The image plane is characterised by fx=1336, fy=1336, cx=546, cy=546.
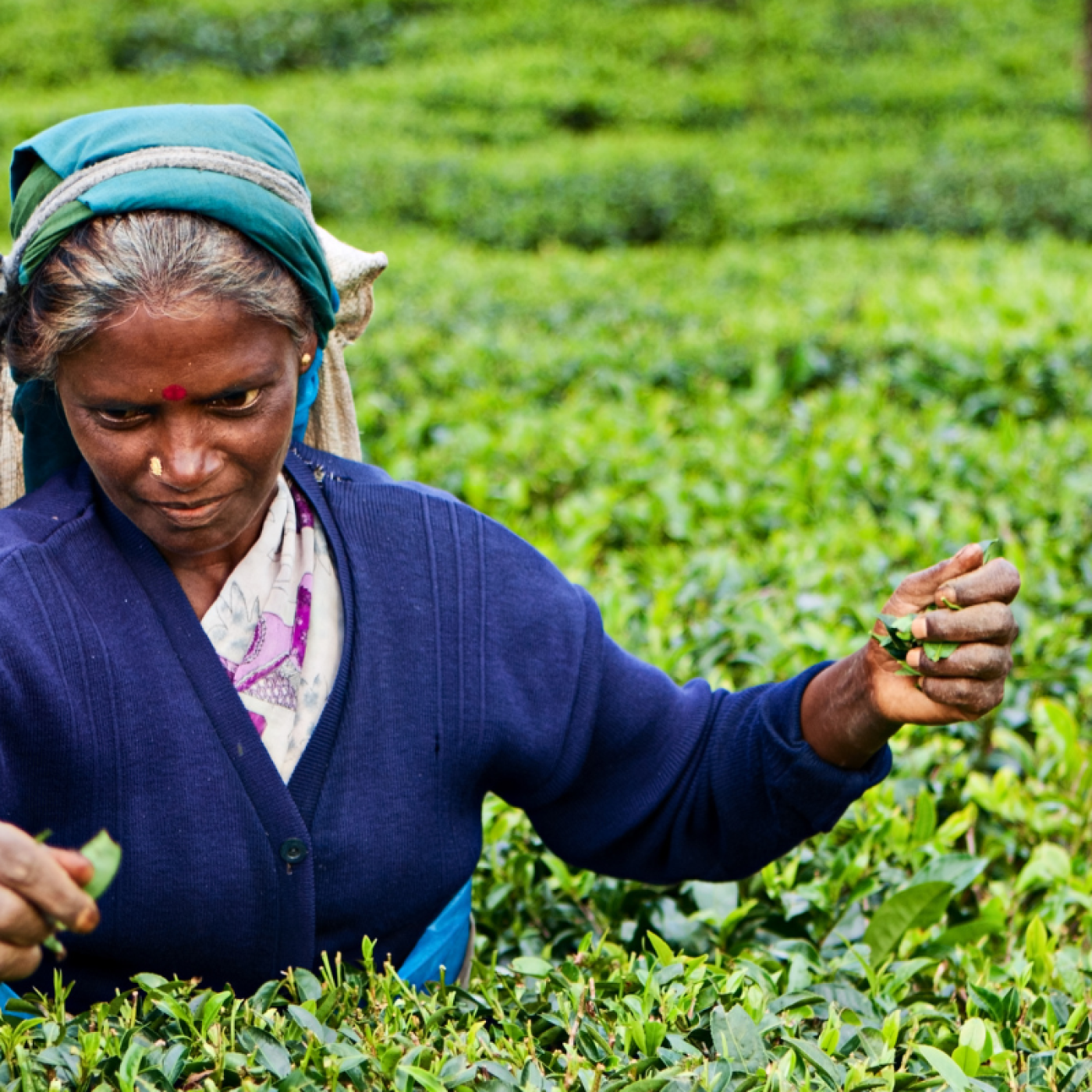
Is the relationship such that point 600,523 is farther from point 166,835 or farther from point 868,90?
point 868,90

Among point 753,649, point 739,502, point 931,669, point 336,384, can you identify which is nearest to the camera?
point 931,669

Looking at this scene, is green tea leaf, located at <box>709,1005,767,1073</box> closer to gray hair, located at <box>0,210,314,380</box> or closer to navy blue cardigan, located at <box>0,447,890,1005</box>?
navy blue cardigan, located at <box>0,447,890,1005</box>

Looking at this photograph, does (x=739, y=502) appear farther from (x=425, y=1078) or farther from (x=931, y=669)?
(x=425, y=1078)

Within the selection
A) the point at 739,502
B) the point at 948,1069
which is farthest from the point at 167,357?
the point at 739,502

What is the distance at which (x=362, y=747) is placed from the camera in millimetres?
1635

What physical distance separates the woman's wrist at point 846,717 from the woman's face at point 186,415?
0.74 meters

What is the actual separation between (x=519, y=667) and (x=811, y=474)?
218 cm

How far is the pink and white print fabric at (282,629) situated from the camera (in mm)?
1610

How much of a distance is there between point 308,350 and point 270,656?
376 mm

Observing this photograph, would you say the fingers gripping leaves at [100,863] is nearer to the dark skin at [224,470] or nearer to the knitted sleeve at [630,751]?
the dark skin at [224,470]

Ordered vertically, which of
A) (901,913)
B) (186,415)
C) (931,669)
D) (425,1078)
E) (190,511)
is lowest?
(901,913)

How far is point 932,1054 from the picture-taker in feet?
4.76

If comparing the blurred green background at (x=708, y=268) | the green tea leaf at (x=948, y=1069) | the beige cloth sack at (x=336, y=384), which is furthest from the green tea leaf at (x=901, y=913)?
the beige cloth sack at (x=336, y=384)

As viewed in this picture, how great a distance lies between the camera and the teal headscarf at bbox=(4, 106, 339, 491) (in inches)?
56.4
